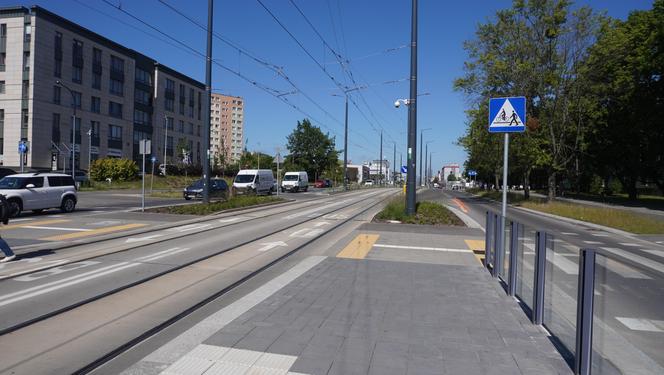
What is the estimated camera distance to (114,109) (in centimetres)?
6500

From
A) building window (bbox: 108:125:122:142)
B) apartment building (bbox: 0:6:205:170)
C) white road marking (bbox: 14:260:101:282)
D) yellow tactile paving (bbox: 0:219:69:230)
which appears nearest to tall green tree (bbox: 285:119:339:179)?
apartment building (bbox: 0:6:205:170)

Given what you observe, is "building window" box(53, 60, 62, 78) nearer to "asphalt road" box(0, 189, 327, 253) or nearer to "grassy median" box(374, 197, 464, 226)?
"asphalt road" box(0, 189, 327, 253)

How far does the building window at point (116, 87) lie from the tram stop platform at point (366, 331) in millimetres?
62954

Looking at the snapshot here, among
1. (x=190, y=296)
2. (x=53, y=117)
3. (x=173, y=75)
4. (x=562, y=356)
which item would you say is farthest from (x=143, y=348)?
(x=173, y=75)

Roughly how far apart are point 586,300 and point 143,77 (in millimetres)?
75463

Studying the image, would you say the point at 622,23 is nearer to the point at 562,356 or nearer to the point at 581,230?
the point at 581,230

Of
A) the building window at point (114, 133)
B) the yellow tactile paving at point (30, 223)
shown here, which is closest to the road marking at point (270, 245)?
the yellow tactile paving at point (30, 223)

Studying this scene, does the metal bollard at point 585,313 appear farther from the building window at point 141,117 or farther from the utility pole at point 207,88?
the building window at point 141,117

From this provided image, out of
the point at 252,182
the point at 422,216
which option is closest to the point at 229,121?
the point at 252,182

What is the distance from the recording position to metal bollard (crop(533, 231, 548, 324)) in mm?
5734

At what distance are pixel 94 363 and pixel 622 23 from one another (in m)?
47.1

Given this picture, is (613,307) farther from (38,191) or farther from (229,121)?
(229,121)

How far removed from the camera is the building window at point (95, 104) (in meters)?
60.2

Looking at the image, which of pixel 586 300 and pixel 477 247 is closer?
pixel 586 300
